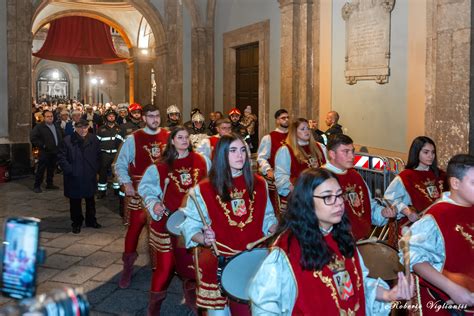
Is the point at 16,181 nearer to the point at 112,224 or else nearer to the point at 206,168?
the point at 112,224

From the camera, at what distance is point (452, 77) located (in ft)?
23.0

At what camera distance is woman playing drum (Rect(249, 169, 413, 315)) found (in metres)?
A: 2.21

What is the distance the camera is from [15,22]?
1271cm

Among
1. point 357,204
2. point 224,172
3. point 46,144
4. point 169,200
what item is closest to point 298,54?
point 46,144

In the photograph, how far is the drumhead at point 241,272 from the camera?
2.74m

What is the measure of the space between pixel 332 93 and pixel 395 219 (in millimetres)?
5804

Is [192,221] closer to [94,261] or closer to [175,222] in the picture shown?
[175,222]

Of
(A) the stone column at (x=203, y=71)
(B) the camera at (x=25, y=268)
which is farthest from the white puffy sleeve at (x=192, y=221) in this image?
(A) the stone column at (x=203, y=71)

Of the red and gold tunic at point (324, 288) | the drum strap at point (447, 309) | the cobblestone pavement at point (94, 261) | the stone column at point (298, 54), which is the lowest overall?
the cobblestone pavement at point (94, 261)

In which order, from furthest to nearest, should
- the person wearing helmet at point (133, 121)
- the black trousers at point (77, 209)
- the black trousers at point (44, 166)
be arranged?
1. the black trousers at point (44, 166)
2. the person wearing helmet at point (133, 121)
3. the black trousers at point (77, 209)

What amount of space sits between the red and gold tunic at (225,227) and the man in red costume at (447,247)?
97 centimetres

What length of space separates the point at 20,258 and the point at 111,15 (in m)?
22.7

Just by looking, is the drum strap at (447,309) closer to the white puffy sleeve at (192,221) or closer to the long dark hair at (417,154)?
the white puffy sleeve at (192,221)

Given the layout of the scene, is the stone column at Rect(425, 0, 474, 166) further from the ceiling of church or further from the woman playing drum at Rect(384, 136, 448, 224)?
the ceiling of church
